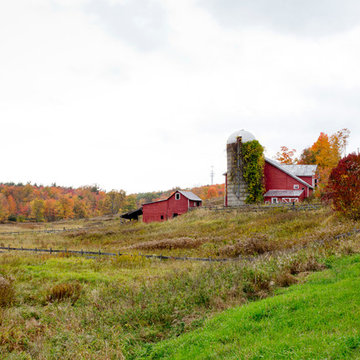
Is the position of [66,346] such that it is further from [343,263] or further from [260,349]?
[343,263]

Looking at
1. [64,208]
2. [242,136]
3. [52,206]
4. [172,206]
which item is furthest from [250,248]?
A: [52,206]

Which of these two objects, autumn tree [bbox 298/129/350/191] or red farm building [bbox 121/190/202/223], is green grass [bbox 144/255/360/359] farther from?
autumn tree [bbox 298/129/350/191]

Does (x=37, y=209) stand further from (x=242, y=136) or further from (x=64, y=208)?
(x=242, y=136)

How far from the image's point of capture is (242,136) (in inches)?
1533

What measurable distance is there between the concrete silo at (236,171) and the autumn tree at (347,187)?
2182 cm

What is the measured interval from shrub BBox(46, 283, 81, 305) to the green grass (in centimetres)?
530

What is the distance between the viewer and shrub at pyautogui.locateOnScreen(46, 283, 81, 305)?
9678 mm

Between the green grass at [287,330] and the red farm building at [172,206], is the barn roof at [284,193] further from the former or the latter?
the green grass at [287,330]

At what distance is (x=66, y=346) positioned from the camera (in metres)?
5.73

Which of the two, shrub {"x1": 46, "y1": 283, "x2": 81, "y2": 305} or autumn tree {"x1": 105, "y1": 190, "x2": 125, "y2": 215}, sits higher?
autumn tree {"x1": 105, "y1": 190, "x2": 125, "y2": 215}

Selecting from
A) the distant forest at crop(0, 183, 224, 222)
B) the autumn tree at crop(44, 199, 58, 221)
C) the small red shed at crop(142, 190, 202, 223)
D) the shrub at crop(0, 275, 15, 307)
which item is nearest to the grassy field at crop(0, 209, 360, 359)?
the shrub at crop(0, 275, 15, 307)

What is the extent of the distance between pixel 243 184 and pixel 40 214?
259 ft

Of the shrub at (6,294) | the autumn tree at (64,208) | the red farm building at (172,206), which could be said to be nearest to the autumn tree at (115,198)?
the autumn tree at (64,208)

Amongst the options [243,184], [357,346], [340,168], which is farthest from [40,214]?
[357,346]
